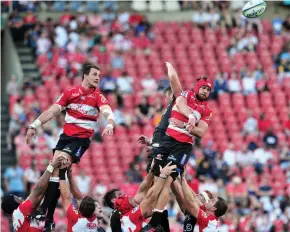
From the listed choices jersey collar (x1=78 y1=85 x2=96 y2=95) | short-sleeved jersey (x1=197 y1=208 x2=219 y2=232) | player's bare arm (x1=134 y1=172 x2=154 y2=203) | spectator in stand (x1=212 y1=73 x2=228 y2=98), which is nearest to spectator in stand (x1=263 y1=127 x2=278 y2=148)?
spectator in stand (x1=212 y1=73 x2=228 y2=98)

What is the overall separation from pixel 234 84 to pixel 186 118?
14.8m

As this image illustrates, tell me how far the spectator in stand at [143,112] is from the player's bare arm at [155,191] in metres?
12.2

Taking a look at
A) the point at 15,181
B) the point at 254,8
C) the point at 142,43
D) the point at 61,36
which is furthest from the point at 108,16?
the point at 254,8

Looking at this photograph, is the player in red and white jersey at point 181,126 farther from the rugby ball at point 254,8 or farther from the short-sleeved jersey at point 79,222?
the rugby ball at point 254,8

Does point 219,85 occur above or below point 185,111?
below

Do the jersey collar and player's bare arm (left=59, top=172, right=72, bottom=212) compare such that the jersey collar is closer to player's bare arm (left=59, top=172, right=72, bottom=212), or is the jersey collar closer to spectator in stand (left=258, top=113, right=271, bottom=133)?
player's bare arm (left=59, top=172, right=72, bottom=212)

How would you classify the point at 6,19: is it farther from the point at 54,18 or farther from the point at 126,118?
the point at 126,118

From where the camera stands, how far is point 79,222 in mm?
16625

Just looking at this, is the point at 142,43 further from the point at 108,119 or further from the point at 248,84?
the point at 108,119

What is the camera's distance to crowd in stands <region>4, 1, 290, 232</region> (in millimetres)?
26672

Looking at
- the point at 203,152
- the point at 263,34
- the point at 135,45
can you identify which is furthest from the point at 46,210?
the point at 263,34

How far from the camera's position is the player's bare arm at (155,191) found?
54.9 feet

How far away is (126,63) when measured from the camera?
105 feet

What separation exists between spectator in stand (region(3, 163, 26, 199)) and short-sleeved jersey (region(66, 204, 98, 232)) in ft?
31.0
